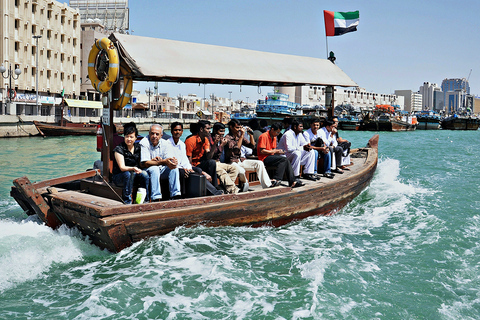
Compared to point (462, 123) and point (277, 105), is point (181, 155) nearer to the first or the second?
point (277, 105)

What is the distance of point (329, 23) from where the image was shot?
10656mm

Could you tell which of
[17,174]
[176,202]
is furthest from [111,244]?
[17,174]

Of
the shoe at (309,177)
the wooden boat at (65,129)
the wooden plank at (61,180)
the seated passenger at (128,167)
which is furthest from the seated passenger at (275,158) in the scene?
the wooden boat at (65,129)

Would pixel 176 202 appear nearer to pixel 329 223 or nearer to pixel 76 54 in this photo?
pixel 329 223

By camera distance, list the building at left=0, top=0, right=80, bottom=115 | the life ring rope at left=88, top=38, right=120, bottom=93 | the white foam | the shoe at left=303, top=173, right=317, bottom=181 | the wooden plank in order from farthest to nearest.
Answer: the building at left=0, top=0, right=80, bottom=115 < the shoe at left=303, top=173, right=317, bottom=181 < the wooden plank < the life ring rope at left=88, top=38, right=120, bottom=93 < the white foam

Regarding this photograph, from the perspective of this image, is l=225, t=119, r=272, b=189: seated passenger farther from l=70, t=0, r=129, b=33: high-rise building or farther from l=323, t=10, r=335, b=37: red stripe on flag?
l=70, t=0, r=129, b=33: high-rise building

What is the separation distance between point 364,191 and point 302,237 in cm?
481

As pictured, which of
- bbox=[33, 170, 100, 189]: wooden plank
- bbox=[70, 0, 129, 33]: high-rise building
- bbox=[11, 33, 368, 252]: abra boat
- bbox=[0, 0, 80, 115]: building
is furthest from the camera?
bbox=[70, 0, 129, 33]: high-rise building

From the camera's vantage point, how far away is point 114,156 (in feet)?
19.4

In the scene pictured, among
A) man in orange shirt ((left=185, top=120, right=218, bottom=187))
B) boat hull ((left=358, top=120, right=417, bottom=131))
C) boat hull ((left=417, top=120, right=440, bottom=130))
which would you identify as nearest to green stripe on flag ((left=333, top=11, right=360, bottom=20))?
man in orange shirt ((left=185, top=120, right=218, bottom=187))

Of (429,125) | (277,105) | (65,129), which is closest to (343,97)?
(429,125)

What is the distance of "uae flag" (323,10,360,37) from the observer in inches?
418

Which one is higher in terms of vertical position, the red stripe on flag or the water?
the red stripe on flag

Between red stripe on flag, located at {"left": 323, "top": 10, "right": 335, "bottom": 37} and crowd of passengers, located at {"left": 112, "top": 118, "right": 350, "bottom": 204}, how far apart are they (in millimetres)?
2861
